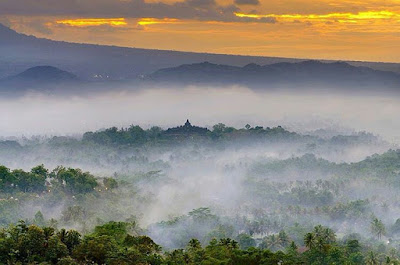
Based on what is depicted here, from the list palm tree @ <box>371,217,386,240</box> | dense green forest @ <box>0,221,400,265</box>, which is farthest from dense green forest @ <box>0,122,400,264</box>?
palm tree @ <box>371,217,386,240</box>

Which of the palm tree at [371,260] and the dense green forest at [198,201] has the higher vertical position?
the palm tree at [371,260]

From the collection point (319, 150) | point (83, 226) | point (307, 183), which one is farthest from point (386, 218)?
point (319, 150)

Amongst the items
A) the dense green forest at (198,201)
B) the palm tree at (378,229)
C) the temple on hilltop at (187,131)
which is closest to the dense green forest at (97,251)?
the dense green forest at (198,201)

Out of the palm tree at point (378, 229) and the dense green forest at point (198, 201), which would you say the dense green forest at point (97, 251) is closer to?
the dense green forest at point (198, 201)

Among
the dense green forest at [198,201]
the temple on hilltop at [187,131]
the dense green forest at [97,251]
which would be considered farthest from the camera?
the temple on hilltop at [187,131]

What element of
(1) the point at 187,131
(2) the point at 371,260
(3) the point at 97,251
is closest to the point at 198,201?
(2) the point at 371,260

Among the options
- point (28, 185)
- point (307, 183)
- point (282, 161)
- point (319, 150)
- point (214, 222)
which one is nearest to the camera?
point (214, 222)

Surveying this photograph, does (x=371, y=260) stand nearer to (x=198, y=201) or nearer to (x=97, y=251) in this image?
(x=97, y=251)

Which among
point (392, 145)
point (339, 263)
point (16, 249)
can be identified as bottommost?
point (392, 145)

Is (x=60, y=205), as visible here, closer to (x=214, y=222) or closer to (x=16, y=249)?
(x=214, y=222)
